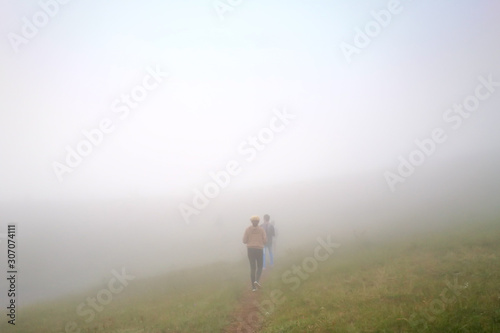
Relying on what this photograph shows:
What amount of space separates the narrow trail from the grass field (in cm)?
8

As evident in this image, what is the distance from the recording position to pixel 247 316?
10.5m

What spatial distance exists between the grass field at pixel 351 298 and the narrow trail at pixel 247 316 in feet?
0.26

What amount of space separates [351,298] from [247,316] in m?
3.88

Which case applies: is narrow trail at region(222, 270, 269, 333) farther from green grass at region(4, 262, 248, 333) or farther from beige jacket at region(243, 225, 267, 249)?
beige jacket at region(243, 225, 267, 249)

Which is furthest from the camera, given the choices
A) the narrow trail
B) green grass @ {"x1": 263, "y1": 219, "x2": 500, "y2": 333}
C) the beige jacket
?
the beige jacket

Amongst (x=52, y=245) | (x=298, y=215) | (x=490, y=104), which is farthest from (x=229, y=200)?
(x=490, y=104)

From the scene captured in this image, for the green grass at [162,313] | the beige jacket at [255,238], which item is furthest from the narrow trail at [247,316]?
the beige jacket at [255,238]

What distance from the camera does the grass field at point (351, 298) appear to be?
6.65m

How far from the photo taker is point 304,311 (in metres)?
8.74

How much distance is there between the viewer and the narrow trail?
30.8ft

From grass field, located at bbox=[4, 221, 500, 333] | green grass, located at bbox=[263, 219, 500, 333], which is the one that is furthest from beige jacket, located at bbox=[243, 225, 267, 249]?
green grass, located at bbox=[263, 219, 500, 333]

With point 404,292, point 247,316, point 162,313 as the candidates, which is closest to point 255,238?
point 247,316

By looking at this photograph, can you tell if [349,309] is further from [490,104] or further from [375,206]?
[490,104]

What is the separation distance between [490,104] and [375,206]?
147628 mm
